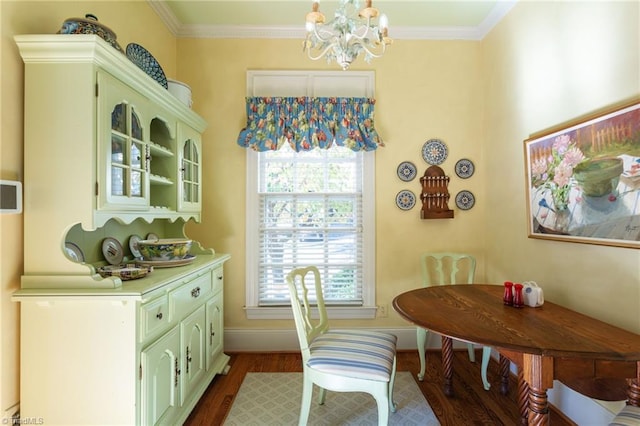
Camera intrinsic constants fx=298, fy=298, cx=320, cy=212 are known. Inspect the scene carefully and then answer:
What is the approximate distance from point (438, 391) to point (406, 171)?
187 cm

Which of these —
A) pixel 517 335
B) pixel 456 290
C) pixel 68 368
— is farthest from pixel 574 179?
pixel 68 368

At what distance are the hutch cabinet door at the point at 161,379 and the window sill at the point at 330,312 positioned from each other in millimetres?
1082

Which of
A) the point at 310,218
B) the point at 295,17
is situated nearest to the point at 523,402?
the point at 310,218

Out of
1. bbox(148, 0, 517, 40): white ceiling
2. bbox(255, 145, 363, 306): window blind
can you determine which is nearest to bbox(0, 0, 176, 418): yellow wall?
bbox(148, 0, 517, 40): white ceiling

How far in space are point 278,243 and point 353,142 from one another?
1193 mm

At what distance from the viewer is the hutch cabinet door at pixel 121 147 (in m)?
1.46

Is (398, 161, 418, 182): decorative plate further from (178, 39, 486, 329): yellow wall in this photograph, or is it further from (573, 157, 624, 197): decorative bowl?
(573, 157, 624, 197): decorative bowl

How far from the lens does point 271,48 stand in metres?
2.89

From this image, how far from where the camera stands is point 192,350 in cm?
200

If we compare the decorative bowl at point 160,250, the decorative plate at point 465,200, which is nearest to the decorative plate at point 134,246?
the decorative bowl at point 160,250

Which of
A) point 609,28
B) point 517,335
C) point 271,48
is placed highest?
point 271,48

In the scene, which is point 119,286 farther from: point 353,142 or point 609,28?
point 609,28

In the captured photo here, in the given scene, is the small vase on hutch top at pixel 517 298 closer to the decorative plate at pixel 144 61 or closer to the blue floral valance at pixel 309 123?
the blue floral valance at pixel 309 123

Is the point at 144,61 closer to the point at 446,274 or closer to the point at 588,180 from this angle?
the point at 588,180
